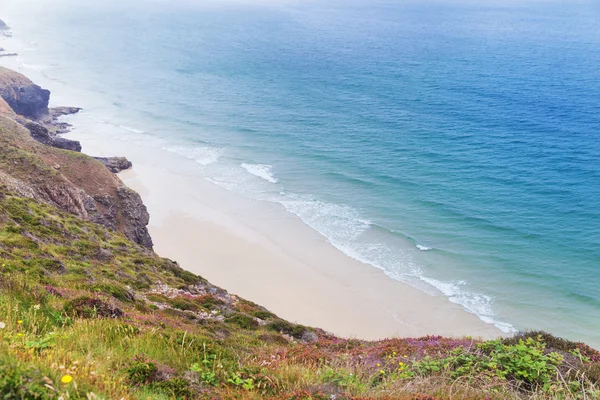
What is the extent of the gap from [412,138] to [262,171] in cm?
2278

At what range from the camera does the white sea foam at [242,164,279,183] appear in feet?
186

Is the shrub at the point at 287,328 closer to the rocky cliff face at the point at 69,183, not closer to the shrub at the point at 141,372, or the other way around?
the shrub at the point at 141,372

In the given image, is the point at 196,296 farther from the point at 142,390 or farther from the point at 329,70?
→ the point at 329,70

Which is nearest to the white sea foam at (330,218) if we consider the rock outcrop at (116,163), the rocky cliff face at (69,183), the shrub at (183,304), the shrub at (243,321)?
the rocky cliff face at (69,183)

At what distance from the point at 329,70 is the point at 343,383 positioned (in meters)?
103

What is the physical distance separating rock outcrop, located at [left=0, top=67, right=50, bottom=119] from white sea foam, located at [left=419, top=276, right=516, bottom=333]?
61.1 m

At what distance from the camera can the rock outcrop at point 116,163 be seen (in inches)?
2185

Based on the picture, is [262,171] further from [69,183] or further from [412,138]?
[69,183]

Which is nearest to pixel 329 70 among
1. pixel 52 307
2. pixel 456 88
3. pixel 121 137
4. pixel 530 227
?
pixel 456 88

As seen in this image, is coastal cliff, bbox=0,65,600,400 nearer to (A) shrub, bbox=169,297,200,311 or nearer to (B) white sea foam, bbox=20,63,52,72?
(A) shrub, bbox=169,297,200,311

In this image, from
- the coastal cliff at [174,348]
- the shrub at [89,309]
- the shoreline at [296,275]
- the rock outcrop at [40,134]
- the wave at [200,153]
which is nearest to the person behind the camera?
the coastal cliff at [174,348]

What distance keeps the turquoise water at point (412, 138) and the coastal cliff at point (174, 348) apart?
21007 mm

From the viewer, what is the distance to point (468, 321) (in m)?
32.8

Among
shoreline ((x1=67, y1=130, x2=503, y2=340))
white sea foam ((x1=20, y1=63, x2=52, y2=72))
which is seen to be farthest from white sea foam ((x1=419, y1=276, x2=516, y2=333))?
white sea foam ((x1=20, y1=63, x2=52, y2=72))
